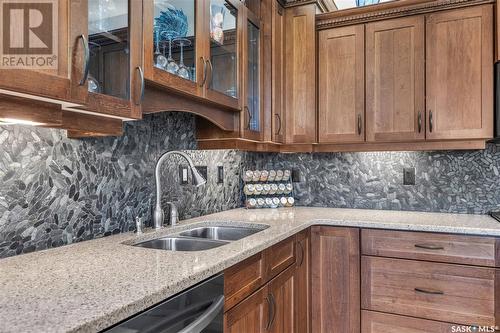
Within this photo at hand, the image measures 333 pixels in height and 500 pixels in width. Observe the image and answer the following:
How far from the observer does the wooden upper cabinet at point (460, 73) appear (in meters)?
2.17

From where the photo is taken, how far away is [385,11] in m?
2.38

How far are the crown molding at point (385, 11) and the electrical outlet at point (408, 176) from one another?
1037 millimetres

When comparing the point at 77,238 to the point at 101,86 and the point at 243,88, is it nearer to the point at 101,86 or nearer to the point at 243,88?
the point at 101,86

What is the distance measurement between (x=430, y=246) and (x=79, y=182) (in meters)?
1.77

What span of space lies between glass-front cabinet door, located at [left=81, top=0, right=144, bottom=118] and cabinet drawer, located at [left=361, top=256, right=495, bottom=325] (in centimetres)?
158

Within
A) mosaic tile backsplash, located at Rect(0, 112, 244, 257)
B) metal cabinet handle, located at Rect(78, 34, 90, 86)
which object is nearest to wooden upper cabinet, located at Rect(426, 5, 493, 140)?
mosaic tile backsplash, located at Rect(0, 112, 244, 257)

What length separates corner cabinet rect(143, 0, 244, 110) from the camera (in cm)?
142

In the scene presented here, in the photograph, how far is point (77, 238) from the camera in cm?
147

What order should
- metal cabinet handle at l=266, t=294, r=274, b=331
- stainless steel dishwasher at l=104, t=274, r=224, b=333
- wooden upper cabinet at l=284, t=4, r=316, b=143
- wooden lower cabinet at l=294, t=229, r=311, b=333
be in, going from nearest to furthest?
stainless steel dishwasher at l=104, t=274, r=224, b=333, metal cabinet handle at l=266, t=294, r=274, b=331, wooden lower cabinet at l=294, t=229, r=311, b=333, wooden upper cabinet at l=284, t=4, r=316, b=143

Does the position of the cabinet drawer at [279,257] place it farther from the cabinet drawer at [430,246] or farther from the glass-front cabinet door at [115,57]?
the glass-front cabinet door at [115,57]

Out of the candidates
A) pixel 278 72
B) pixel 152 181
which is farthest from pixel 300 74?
pixel 152 181

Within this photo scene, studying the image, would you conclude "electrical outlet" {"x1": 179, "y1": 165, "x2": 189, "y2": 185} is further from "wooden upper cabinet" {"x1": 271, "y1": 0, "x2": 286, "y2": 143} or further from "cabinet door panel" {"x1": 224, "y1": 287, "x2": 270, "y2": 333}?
"cabinet door panel" {"x1": 224, "y1": 287, "x2": 270, "y2": 333}

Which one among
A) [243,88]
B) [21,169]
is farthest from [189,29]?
[21,169]

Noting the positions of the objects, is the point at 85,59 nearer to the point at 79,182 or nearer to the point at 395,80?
the point at 79,182
